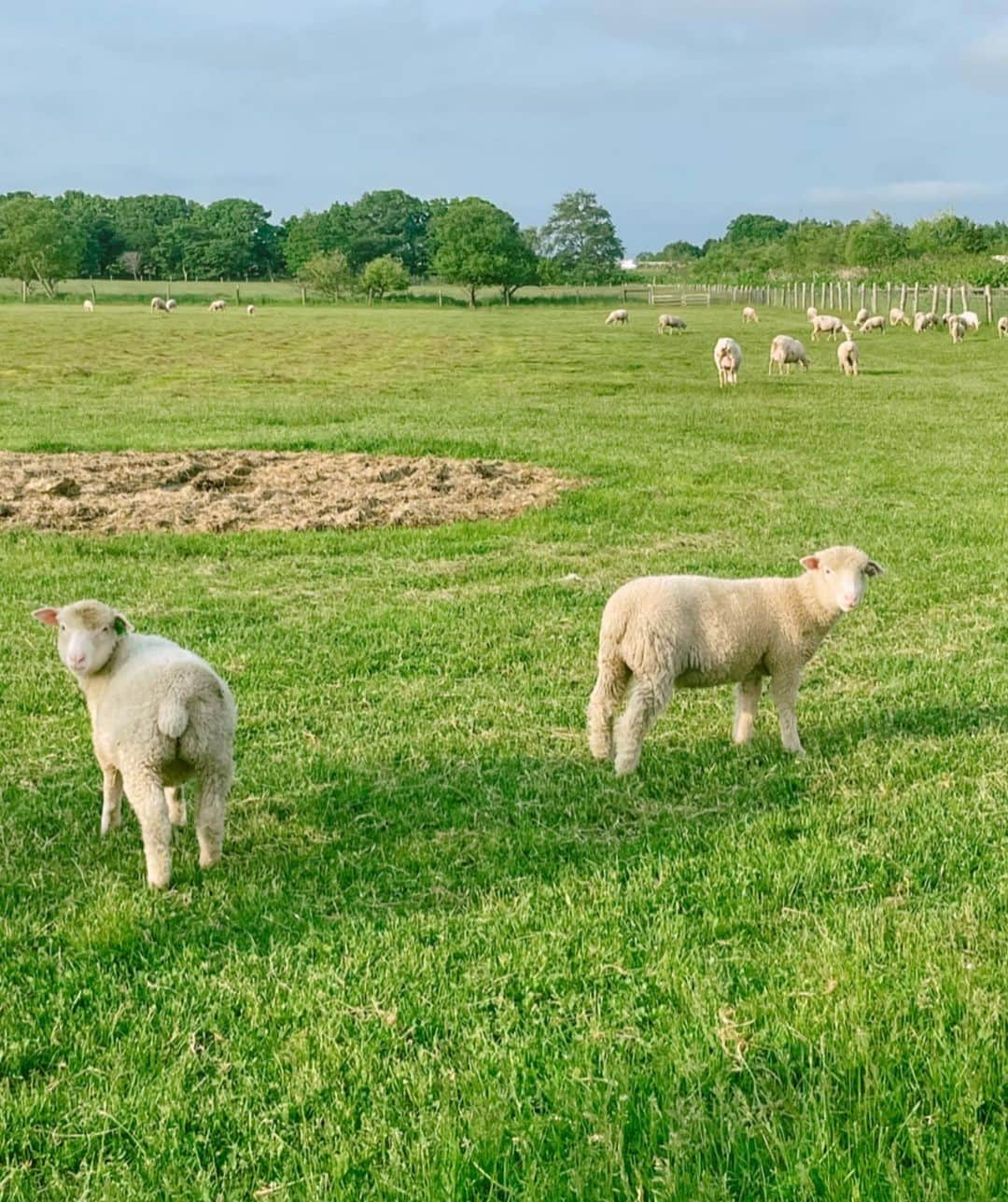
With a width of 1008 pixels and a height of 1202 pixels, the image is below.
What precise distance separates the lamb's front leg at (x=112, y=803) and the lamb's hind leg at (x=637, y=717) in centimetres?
243

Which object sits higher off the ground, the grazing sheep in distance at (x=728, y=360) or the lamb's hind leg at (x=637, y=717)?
the grazing sheep in distance at (x=728, y=360)

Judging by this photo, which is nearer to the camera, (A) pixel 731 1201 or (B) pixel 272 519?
(A) pixel 731 1201

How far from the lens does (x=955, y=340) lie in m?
45.0

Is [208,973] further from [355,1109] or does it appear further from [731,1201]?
[731,1201]

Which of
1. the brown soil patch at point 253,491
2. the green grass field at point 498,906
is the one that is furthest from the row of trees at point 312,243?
the green grass field at point 498,906

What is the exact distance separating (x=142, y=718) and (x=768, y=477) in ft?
38.7

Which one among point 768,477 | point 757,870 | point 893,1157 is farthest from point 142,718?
point 768,477

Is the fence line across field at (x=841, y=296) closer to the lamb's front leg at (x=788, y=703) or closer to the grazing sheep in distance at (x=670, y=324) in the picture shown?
the grazing sheep in distance at (x=670, y=324)

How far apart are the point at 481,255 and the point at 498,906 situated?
94.8 metres

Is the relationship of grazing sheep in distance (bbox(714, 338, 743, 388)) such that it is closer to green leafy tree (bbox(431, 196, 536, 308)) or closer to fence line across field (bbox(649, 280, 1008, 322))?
fence line across field (bbox(649, 280, 1008, 322))

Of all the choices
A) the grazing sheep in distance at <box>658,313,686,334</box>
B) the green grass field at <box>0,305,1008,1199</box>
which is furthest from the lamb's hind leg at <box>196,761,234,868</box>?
the grazing sheep in distance at <box>658,313,686,334</box>

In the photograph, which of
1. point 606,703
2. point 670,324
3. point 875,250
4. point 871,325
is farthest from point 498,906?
point 875,250

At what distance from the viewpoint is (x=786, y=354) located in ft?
107

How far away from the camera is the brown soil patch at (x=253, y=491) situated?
481 inches
